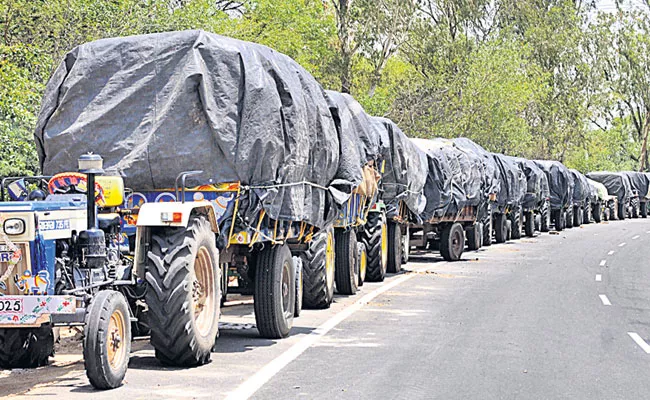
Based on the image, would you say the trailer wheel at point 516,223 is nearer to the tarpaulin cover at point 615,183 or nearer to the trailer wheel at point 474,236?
the trailer wheel at point 474,236

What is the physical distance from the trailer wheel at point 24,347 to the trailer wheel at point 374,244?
10895mm

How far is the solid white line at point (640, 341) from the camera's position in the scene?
12.4 metres

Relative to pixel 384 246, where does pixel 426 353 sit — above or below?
A: below

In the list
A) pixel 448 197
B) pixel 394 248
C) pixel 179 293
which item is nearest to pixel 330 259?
pixel 179 293

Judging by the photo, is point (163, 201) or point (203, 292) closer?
point (203, 292)

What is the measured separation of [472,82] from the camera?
58.3 metres

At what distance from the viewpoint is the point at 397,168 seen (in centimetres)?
2233

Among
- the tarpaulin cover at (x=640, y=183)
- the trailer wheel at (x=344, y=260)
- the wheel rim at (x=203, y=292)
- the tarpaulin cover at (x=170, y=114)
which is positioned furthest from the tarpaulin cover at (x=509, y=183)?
the tarpaulin cover at (x=640, y=183)

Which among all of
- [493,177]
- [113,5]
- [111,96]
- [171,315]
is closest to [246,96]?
[111,96]

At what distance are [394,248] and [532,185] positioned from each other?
19995mm

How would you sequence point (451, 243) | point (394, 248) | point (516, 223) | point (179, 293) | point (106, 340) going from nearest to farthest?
point (106, 340), point (179, 293), point (394, 248), point (451, 243), point (516, 223)

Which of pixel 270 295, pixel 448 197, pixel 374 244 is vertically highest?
pixel 448 197

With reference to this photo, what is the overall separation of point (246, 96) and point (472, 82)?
4836 cm

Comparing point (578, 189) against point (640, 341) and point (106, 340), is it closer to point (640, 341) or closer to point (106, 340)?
point (640, 341)
